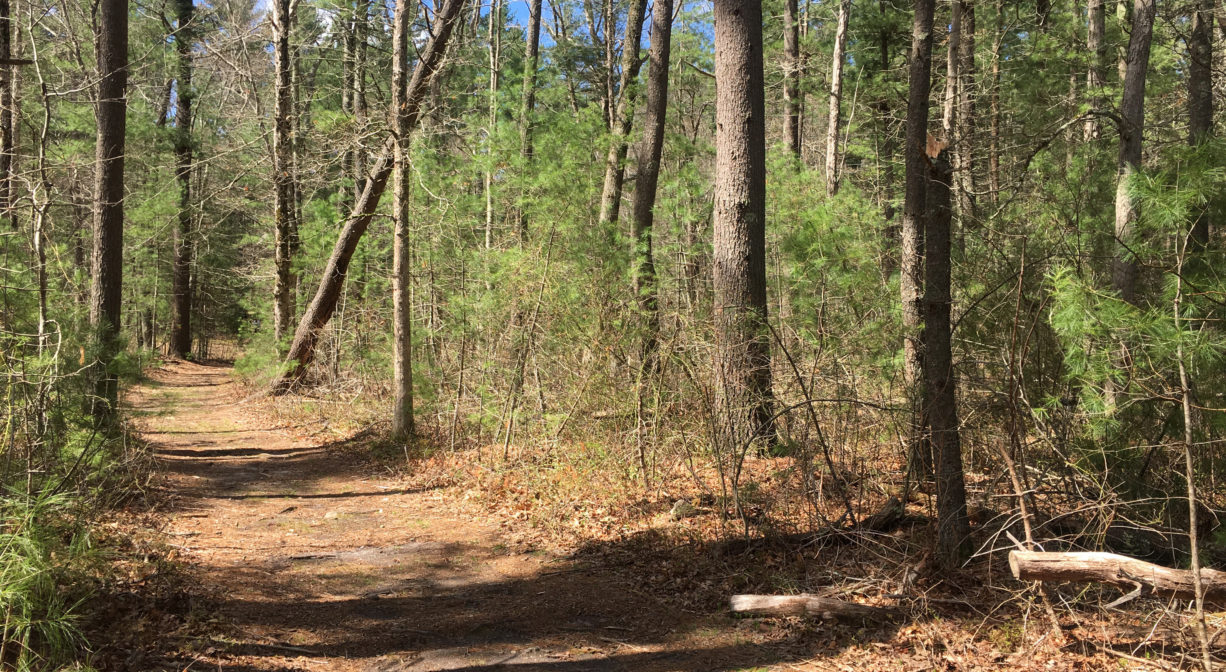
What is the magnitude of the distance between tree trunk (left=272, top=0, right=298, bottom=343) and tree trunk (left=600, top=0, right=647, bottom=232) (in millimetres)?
7269

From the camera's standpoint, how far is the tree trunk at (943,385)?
5.14 metres

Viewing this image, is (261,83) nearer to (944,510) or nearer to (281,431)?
(281,431)

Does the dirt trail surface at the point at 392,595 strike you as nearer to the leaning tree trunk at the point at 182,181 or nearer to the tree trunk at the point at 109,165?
the tree trunk at the point at 109,165

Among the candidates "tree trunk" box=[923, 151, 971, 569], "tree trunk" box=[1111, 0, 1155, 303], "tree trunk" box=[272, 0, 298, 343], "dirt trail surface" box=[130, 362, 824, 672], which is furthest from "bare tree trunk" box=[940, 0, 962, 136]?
"tree trunk" box=[272, 0, 298, 343]

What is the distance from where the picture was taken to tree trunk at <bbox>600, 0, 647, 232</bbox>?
11094mm

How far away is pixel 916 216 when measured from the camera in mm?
6461

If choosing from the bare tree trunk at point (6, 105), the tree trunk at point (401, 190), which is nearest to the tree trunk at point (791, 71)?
the tree trunk at point (401, 190)

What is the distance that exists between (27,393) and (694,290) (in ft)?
20.1

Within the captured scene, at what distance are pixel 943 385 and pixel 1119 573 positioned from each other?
5.09 feet

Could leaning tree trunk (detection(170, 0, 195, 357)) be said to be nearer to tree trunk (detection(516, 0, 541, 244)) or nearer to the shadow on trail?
tree trunk (detection(516, 0, 541, 244))

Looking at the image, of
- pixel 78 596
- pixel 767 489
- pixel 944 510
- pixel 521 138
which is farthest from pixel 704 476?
pixel 521 138

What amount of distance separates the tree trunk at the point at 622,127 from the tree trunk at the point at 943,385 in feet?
19.0

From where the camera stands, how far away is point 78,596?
465 cm

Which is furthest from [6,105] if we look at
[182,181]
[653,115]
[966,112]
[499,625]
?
[966,112]
